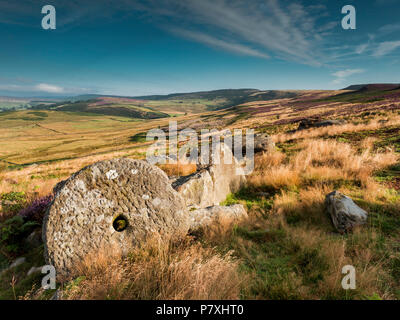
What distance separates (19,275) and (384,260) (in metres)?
7.12

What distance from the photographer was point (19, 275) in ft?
13.1

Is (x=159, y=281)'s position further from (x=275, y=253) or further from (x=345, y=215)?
(x=345, y=215)

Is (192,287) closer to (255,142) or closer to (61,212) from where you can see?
(61,212)

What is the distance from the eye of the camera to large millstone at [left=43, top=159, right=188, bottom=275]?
3.58m

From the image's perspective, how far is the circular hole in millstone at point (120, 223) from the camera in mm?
4020

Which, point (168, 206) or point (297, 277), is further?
point (168, 206)

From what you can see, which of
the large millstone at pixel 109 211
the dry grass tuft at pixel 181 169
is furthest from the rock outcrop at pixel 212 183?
the dry grass tuft at pixel 181 169

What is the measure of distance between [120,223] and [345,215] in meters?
5.20

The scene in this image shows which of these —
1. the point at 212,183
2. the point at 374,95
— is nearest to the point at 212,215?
the point at 212,183

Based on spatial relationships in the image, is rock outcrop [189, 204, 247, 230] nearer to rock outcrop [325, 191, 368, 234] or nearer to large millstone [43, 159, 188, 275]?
large millstone [43, 159, 188, 275]

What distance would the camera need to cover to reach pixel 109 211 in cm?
391

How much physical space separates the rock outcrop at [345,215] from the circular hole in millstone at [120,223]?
16.1ft

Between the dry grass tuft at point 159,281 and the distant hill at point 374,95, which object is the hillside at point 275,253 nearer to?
the dry grass tuft at point 159,281
